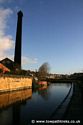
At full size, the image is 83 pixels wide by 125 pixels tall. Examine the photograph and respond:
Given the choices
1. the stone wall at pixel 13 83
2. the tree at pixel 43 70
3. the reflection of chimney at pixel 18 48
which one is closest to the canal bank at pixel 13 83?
the stone wall at pixel 13 83

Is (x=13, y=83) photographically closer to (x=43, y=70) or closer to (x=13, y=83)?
(x=13, y=83)

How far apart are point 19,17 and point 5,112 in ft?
198

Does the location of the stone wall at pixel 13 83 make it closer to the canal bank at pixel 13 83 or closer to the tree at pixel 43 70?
the canal bank at pixel 13 83

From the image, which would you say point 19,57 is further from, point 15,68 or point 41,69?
point 41,69

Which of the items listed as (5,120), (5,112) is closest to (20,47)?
(5,112)

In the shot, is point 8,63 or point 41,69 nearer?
point 8,63

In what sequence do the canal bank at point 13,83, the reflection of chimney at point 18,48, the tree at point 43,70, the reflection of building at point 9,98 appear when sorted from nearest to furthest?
1. the reflection of building at point 9,98
2. the canal bank at point 13,83
3. the reflection of chimney at point 18,48
4. the tree at point 43,70

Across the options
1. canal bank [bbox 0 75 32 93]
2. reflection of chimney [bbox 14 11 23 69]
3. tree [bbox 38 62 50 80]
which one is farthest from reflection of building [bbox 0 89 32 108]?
tree [bbox 38 62 50 80]

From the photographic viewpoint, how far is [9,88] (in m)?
52.1

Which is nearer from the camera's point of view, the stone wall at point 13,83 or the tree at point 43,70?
the stone wall at point 13,83

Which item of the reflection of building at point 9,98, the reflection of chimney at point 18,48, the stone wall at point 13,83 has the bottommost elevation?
the reflection of building at point 9,98

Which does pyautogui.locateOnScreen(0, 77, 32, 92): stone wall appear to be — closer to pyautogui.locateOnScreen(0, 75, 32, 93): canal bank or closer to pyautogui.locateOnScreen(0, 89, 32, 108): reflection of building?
pyautogui.locateOnScreen(0, 75, 32, 93): canal bank

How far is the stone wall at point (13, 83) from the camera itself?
156ft

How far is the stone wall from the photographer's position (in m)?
47.7
